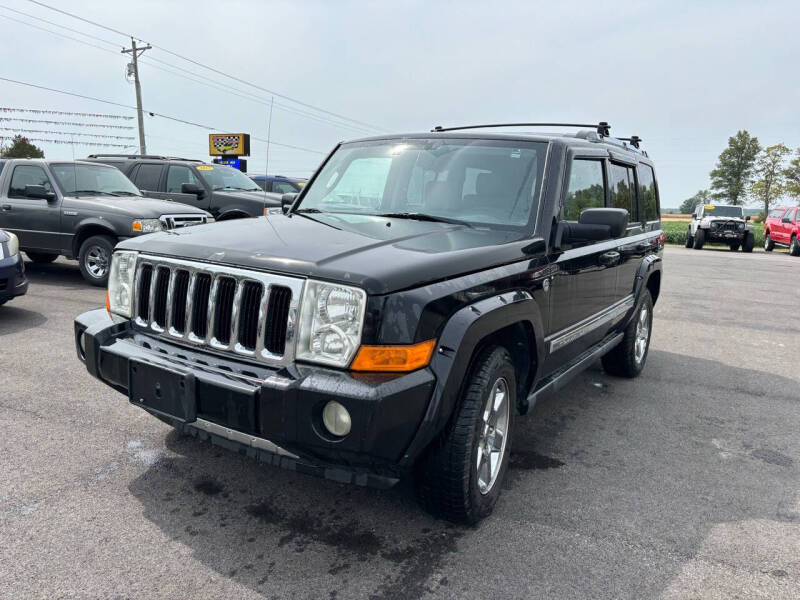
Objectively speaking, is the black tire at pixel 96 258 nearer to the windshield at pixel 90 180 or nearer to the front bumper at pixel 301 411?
the windshield at pixel 90 180

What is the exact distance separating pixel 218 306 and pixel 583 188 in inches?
95.5

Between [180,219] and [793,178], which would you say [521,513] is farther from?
[793,178]

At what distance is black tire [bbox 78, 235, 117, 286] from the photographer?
881 cm

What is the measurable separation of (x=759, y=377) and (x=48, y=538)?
581 cm

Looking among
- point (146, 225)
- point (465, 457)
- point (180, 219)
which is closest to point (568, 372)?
point (465, 457)

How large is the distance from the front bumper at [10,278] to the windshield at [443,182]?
417 cm

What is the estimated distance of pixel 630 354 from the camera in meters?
5.43

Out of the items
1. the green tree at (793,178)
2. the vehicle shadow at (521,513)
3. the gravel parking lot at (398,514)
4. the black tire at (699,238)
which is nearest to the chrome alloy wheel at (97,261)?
the gravel parking lot at (398,514)

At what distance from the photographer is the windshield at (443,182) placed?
3.57m

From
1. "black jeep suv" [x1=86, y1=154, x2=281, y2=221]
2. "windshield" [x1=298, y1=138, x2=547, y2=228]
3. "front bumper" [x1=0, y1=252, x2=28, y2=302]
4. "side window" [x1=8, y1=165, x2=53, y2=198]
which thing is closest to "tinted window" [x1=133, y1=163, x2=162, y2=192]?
"black jeep suv" [x1=86, y1=154, x2=281, y2=221]

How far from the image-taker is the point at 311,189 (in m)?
4.34

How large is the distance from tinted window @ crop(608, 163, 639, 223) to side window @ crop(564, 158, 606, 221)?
0.84 feet

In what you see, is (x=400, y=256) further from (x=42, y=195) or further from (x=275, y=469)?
(x=42, y=195)

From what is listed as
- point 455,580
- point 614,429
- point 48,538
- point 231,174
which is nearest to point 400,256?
point 455,580
